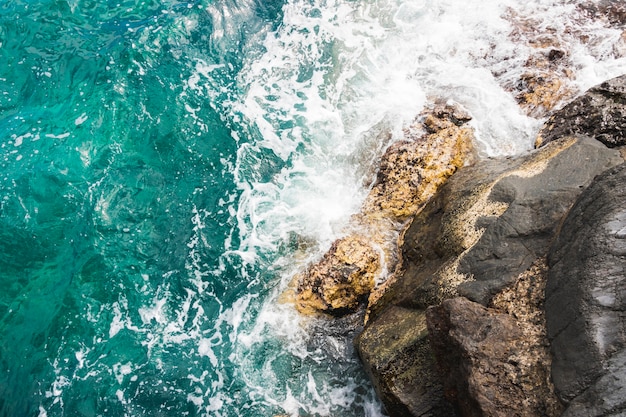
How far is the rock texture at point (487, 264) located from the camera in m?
4.51

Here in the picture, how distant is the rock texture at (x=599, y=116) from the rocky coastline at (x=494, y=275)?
0.02 metres

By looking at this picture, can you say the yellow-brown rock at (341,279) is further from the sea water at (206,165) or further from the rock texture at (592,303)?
the rock texture at (592,303)

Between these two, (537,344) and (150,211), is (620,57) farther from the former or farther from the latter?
(150,211)

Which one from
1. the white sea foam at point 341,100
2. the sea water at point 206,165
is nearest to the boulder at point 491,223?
the sea water at point 206,165

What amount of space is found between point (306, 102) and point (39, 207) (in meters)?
5.78

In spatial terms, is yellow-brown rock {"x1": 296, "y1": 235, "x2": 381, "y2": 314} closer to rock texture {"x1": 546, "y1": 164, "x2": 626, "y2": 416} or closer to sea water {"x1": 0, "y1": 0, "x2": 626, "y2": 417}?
sea water {"x1": 0, "y1": 0, "x2": 626, "y2": 417}

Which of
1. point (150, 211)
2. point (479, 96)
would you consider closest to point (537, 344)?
point (479, 96)

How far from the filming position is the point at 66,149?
940cm

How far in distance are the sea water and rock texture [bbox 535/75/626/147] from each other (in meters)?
0.87

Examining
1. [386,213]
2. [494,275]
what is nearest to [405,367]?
[494,275]

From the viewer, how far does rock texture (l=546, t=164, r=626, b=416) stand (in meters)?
3.75

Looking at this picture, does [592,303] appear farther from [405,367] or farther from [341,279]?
[341,279]

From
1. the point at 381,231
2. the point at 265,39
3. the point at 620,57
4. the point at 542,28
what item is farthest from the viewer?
the point at 265,39

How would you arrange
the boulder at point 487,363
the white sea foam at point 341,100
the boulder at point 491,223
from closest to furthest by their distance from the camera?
the boulder at point 487,363 < the boulder at point 491,223 < the white sea foam at point 341,100
